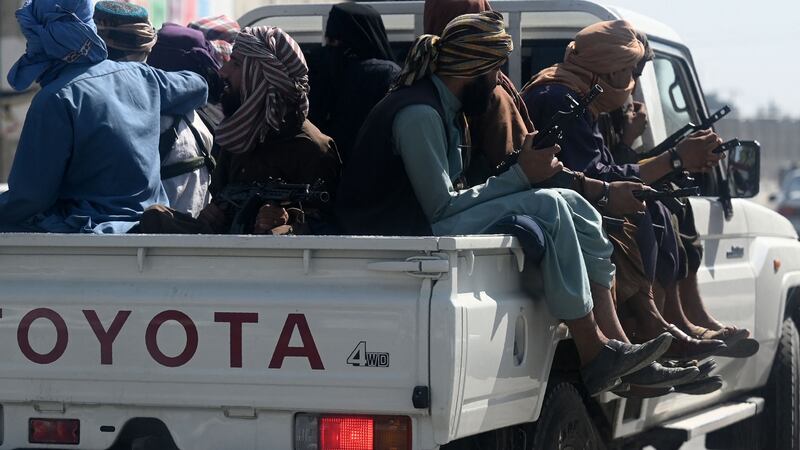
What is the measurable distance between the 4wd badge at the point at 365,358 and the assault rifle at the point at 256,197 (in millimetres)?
903

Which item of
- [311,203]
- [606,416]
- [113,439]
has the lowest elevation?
[606,416]

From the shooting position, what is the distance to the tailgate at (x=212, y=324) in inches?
166

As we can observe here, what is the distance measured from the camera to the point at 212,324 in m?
4.37

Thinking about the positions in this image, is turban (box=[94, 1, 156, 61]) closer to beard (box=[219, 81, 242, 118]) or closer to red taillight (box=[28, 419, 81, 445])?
beard (box=[219, 81, 242, 118])

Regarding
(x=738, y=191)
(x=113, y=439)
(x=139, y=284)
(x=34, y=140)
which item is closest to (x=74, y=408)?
(x=113, y=439)

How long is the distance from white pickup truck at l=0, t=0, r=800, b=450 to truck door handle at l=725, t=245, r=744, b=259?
2.25 m

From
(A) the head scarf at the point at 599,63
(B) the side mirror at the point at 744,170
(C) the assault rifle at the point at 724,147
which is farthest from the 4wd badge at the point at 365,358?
(B) the side mirror at the point at 744,170

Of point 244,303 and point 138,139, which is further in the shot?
point 138,139

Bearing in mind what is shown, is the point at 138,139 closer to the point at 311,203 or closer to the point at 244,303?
the point at 311,203

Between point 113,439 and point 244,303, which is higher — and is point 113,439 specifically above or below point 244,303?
below

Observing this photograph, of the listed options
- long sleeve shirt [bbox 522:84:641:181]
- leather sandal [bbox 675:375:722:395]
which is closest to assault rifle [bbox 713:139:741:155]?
long sleeve shirt [bbox 522:84:641:181]

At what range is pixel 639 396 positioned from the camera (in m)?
5.56

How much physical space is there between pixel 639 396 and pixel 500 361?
1273 mm

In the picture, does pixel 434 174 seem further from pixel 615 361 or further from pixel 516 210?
pixel 615 361
